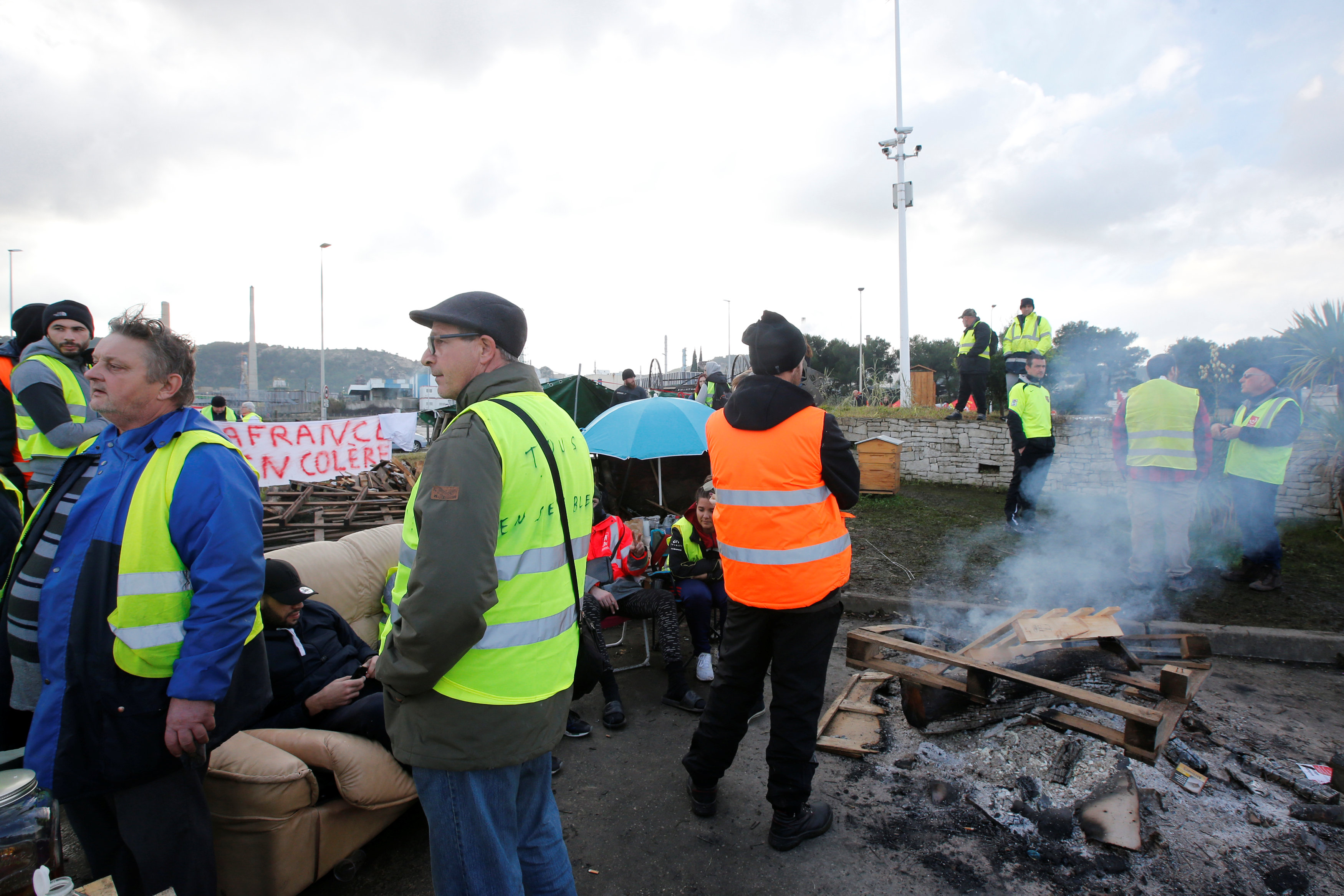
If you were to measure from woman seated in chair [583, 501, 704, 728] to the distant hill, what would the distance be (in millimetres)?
127705

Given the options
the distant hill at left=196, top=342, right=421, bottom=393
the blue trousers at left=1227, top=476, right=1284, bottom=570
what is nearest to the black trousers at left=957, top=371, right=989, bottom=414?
the blue trousers at left=1227, top=476, right=1284, bottom=570

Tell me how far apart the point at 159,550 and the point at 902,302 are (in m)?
15.2

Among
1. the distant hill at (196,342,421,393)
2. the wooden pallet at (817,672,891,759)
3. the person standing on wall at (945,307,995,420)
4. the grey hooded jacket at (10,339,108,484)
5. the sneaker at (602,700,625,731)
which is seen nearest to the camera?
the grey hooded jacket at (10,339,108,484)

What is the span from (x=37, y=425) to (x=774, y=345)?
150 inches

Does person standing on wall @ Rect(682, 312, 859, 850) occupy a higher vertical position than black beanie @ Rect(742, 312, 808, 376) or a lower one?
lower

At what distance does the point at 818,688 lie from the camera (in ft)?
8.82

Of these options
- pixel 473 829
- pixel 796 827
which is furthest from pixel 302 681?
pixel 796 827

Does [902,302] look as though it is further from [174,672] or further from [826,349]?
[826,349]

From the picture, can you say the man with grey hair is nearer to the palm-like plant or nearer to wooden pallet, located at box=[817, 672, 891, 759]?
wooden pallet, located at box=[817, 672, 891, 759]

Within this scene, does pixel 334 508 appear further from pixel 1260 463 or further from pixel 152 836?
pixel 1260 463

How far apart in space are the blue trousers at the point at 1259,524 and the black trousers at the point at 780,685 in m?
4.94

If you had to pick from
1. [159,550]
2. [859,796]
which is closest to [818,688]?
[859,796]

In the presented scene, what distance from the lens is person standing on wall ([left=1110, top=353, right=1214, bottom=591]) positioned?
210 inches

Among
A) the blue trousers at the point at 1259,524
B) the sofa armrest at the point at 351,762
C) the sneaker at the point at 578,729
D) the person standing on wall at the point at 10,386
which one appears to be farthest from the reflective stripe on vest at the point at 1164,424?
the person standing on wall at the point at 10,386
